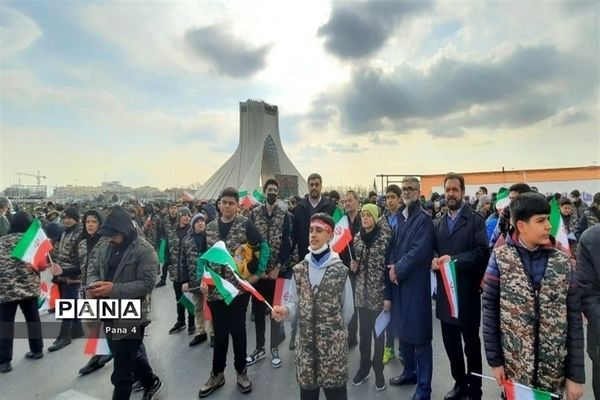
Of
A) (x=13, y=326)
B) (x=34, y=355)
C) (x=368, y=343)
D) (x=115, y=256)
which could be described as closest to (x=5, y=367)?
(x=34, y=355)

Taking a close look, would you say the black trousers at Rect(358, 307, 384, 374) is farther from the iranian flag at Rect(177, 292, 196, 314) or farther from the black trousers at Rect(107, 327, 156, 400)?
the iranian flag at Rect(177, 292, 196, 314)

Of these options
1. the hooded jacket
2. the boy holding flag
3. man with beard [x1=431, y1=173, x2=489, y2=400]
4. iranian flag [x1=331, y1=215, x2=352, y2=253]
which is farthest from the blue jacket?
the hooded jacket

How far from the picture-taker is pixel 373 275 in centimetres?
335

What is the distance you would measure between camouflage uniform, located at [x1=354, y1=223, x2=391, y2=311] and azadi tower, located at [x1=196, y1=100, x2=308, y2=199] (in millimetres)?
36802

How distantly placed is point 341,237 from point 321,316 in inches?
67.6

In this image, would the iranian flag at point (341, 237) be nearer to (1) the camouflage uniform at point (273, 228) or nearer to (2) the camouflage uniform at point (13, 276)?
(1) the camouflage uniform at point (273, 228)

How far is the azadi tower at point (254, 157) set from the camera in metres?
41.9

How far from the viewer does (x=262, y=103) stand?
47250 millimetres

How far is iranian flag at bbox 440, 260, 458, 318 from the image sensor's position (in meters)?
2.76

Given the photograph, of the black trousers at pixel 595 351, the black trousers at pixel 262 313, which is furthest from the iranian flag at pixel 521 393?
the black trousers at pixel 262 313

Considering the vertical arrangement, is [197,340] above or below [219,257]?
below

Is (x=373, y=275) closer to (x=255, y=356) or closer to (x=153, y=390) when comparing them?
(x=255, y=356)

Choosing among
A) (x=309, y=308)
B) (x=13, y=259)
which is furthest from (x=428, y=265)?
(x=13, y=259)

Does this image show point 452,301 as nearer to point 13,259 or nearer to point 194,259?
point 194,259
